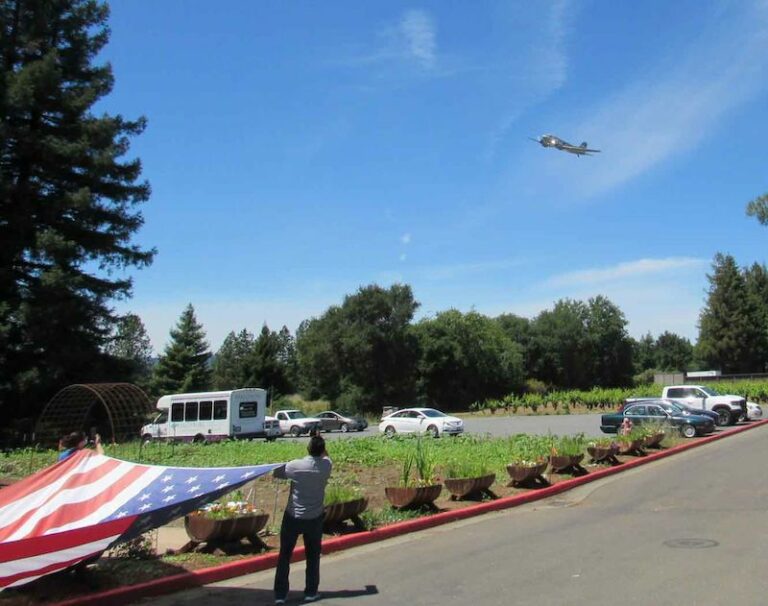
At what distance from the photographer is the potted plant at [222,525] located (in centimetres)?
841

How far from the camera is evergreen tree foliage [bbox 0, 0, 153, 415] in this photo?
30484mm

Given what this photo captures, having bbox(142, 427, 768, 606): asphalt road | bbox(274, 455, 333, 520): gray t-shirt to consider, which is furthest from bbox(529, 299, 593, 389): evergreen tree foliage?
bbox(274, 455, 333, 520): gray t-shirt

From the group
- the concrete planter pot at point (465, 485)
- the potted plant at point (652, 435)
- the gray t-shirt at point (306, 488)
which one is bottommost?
the concrete planter pot at point (465, 485)

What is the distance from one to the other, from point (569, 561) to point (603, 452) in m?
10.5

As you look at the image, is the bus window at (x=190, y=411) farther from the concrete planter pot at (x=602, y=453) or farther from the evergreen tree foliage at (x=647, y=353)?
the evergreen tree foliage at (x=647, y=353)

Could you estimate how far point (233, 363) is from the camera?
340 feet

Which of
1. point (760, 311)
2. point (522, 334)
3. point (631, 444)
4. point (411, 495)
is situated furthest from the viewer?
point (522, 334)

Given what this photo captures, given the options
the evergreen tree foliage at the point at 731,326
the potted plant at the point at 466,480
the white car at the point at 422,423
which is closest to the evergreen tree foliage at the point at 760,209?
the white car at the point at 422,423

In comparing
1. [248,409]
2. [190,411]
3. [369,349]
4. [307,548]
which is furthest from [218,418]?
[369,349]

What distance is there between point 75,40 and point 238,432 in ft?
71.2

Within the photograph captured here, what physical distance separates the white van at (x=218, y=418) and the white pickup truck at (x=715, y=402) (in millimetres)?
21054

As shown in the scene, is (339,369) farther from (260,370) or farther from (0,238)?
(0,238)

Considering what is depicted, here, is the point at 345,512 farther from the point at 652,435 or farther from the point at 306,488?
the point at 652,435

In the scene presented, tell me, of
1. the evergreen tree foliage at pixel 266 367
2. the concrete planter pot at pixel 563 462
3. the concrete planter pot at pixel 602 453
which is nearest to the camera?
the concrete planter pot at pixel 563 462
